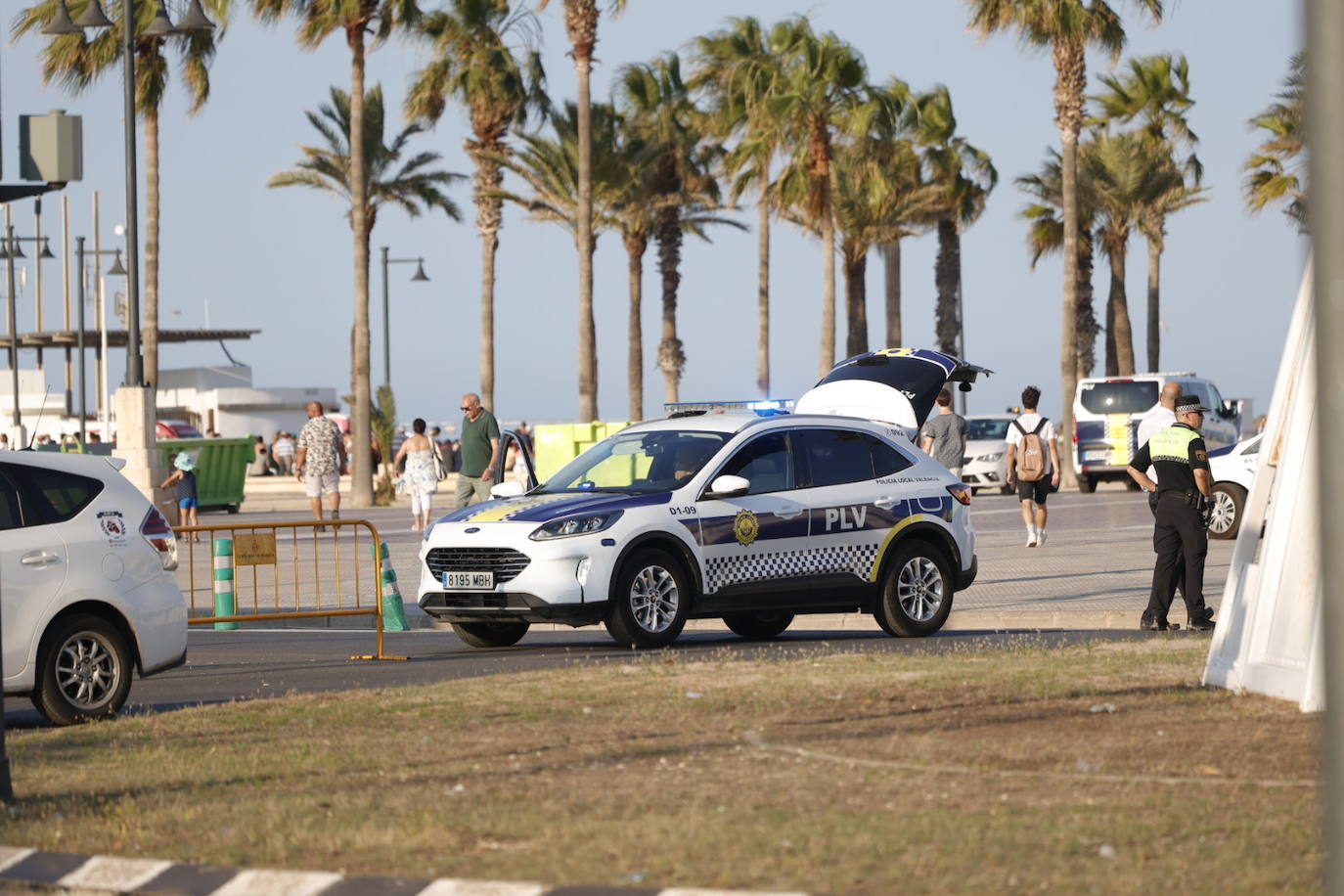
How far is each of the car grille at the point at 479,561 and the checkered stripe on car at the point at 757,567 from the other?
1341 mm

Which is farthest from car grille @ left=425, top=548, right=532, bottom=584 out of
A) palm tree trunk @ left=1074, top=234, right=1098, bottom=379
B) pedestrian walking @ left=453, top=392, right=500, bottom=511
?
palm tree trunk @ left=1074, top=234, right=1098, bottom=379

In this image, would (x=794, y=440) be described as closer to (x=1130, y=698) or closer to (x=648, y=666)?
(x=648, y=666)

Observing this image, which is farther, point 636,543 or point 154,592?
point 636,543

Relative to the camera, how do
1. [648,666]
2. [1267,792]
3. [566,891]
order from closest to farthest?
1. [566,891]
2. [1267,792]
3. [648,666]

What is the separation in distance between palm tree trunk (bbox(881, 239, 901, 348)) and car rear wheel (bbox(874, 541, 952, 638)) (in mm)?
38746

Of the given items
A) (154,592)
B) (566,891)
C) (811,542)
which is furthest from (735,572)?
(566,891)

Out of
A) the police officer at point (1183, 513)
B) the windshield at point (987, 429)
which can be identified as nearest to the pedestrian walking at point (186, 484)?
the police officer at point (1183, 513)

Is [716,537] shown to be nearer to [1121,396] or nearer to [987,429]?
[1121,396]

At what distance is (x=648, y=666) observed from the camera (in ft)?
38.5

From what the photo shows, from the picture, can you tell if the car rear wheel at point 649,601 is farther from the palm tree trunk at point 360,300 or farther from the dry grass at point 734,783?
the palm tree trunk at point 360,300

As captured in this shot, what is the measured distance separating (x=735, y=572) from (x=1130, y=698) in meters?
4.73

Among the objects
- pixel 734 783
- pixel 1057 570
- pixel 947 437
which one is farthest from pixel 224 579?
pixel 947 437

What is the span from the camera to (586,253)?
4366cm

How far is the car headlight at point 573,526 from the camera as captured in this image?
13602 mm
